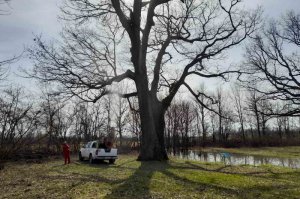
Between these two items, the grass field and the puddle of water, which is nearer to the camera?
the grass field

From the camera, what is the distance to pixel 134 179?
14.4 meters

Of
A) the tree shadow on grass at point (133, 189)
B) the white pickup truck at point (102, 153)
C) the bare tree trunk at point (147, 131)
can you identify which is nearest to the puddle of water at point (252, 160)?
the bare tree trunk at point (147, 131)

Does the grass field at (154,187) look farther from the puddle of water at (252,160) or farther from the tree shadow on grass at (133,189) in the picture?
the puddle of water at (252,160)

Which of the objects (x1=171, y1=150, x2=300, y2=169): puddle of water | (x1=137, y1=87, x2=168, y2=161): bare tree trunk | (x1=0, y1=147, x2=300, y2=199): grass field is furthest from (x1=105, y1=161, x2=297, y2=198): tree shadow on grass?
(x1=171, y1=150, x2=300, y2=169): puddle of water

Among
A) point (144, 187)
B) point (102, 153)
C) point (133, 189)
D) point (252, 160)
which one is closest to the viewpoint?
point (133, 189)

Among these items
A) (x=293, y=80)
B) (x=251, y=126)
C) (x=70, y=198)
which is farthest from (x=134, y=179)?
(x=251, y=126)

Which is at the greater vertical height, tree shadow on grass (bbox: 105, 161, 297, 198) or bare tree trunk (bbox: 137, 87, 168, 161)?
bare tree trunk (bbox: 137, 87, 168, 161)

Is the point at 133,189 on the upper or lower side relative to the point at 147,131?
lower

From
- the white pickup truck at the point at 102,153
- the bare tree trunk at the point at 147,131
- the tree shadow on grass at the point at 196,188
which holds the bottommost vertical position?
the tree shadow on grass at the point at 196,188

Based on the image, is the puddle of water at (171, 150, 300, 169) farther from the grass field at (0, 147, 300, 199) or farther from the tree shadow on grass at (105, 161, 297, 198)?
the tree shadow on grass at (105, 161, 297, 198)

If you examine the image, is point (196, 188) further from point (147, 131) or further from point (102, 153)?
point (102, 153)

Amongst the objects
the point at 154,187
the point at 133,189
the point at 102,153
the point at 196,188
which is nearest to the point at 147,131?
the point at 102,153

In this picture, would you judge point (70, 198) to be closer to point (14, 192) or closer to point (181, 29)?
point (14, 192)

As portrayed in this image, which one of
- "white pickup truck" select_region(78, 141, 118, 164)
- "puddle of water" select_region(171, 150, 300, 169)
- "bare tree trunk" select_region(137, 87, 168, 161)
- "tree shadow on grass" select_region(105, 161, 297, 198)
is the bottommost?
"tree shadow on grass" select_region(105, 161, 297, 198)
